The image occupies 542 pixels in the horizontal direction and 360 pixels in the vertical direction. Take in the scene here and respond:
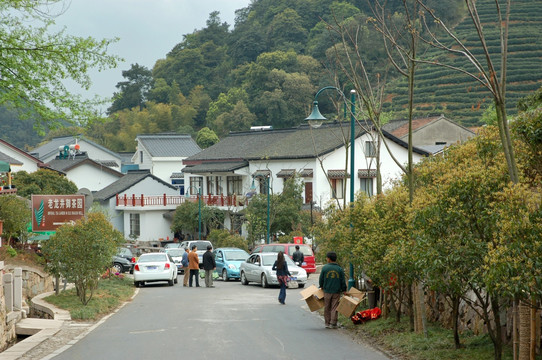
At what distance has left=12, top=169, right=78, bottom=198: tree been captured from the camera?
4319 centimetres

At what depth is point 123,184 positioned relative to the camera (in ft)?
224

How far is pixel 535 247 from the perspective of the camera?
8.16m

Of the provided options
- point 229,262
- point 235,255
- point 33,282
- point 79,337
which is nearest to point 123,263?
point 235,255

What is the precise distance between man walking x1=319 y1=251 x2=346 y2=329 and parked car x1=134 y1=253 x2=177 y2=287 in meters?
15.5

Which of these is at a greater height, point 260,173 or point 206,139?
point 206,139

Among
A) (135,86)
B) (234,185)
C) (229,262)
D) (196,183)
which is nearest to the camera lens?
(229,262)

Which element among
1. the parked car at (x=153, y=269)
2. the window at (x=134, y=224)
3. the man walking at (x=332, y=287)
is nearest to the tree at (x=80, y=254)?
the man walking at (x=332, y=287)

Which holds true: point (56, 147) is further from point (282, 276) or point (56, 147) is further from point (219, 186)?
point (282, 276)

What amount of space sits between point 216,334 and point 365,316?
3.60 m

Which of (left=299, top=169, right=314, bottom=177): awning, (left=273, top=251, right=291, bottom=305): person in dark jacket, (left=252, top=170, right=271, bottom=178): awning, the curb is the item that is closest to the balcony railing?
(left=252, top=170, right=271, bottom=178): awning

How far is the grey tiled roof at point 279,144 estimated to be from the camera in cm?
5159

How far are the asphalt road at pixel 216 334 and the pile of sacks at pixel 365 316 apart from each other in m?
0.51

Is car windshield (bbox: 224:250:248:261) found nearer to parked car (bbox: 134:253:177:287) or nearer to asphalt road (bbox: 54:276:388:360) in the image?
parked car (bbox: 134:253:177:287)

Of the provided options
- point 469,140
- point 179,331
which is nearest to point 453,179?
point 469,140
